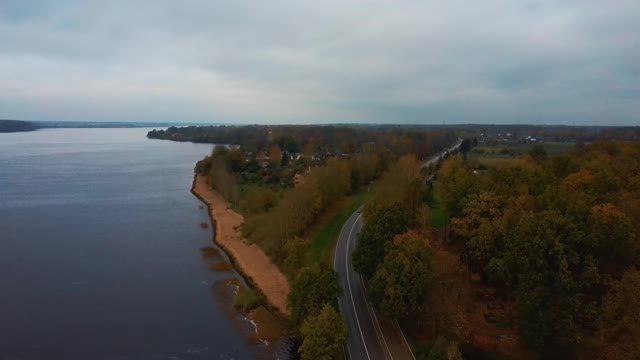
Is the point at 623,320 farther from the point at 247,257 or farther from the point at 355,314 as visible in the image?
the point at 247,257

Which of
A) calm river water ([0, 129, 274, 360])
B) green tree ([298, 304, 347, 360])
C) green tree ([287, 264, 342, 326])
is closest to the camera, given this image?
green tree ([298, 304, 347, 360])

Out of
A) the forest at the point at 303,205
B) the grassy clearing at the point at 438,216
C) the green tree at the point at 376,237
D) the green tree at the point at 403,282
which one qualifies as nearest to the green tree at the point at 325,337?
the forest at the point at 303,205

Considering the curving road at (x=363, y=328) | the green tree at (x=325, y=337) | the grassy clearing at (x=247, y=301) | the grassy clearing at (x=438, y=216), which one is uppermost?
the grassy clearing at (x=438, y=216)

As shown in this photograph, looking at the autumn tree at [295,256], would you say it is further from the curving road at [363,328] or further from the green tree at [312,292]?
the green tree at [312,292]

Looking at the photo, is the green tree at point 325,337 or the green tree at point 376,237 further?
the green tree at point 376,237

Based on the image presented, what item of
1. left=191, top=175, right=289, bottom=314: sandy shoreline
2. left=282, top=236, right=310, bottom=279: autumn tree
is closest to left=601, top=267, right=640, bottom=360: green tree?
left=191, top=175, right=289, bottom=314: sandy shoreline

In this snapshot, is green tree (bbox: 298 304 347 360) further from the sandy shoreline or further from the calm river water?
the sandy shoreline

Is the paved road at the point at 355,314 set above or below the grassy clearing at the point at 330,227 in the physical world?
below

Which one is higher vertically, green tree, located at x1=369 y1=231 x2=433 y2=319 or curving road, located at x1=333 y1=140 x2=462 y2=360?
green tree, located at x1=369 y1=231 x2=433 y2=319

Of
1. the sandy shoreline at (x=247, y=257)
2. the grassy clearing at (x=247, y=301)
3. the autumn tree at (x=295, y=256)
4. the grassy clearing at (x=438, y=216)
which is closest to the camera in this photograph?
A: the grassy clearing at (x=247, y=301)
